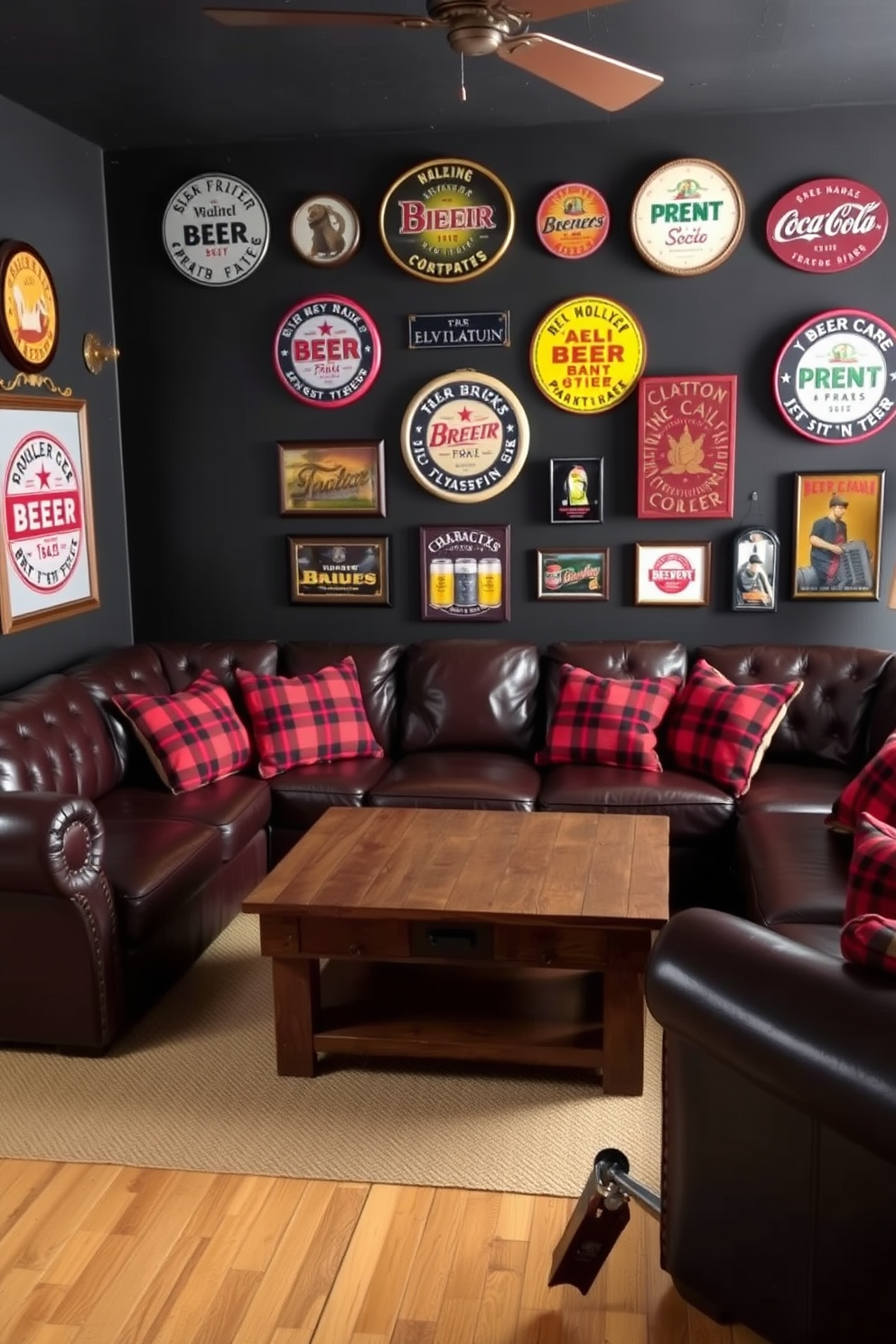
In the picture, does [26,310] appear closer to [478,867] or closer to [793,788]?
[478,867]

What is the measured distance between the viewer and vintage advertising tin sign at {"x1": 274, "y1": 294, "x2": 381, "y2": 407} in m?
4.67

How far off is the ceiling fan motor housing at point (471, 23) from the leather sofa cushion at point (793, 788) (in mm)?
2453

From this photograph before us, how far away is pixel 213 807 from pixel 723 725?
175 centimetres

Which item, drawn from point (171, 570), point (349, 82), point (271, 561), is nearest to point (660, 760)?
point (271, 561)

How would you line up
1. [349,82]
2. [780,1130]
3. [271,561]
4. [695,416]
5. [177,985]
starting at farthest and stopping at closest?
[271,561]
[695,416]
[349,82]
[177,985]
[780,1130]

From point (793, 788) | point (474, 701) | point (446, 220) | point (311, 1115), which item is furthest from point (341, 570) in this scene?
point (311, 1115)

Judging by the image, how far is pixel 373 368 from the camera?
470 cm

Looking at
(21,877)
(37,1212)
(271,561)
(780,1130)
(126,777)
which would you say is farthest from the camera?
(271,561)

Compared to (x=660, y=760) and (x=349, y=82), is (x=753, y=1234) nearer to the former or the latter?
(x=660, y=760)

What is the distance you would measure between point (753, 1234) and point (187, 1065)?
1619mm

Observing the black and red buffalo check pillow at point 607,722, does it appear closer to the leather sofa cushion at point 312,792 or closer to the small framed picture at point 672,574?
the small framed picture at point 672,574

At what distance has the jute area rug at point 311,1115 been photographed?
2.63 meters

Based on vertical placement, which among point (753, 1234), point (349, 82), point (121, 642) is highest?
point (349, 82)

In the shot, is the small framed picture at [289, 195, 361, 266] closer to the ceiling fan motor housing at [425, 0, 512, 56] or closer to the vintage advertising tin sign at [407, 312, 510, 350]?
the vintage advertising tin sign at [407, 312, 510, 350]
